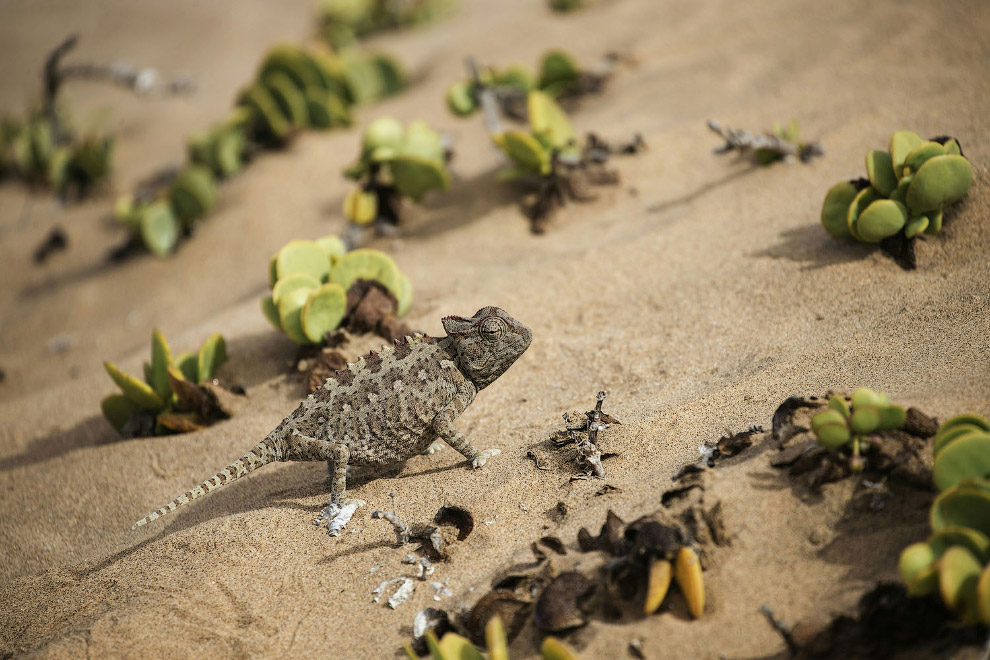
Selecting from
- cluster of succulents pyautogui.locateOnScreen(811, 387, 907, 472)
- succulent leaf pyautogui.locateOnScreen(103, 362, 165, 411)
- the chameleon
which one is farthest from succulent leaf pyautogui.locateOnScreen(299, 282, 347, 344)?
cluster of succulents pyautogui.locateOnScreen(811, 387, 907, 472)

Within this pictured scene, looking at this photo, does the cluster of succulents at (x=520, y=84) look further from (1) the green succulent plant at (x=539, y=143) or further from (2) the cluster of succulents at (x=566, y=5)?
(2) the cluster of succulents at (x=566, y=5)

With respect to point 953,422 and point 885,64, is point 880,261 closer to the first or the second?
point 953,422

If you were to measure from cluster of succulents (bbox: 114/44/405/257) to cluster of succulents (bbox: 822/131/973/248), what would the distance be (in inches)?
235

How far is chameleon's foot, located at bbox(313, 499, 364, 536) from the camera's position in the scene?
352 centimetres

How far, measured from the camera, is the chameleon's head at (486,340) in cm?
375

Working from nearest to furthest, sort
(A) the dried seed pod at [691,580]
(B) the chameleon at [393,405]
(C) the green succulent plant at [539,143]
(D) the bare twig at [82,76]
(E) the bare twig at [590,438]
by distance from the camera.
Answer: (A) the dried seed pod at [691,580], (E) the bare twig at [590,438], (B) the chameleon at [393,405], (C) the green succulent plant at [539,143], (D) the bare twig at [82,76]

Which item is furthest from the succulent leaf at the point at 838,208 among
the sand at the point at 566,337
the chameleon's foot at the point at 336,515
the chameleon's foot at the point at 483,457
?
the chameleon's foot at the point at 336,515

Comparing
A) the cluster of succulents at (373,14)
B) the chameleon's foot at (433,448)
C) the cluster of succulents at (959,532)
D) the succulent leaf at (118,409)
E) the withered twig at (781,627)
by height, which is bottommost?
the chameleon's foot at (433,448)

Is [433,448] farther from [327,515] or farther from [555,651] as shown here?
[555,651]

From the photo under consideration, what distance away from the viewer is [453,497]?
362cm

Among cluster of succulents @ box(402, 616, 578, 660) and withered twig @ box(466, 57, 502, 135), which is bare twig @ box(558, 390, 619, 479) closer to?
cluster of succulents @ box(402, 616, 578, 660)

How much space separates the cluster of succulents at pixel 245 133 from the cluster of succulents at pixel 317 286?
10.3 ft

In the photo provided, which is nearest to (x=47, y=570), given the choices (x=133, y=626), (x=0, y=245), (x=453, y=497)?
(x=133, y=626)

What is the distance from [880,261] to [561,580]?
9.86 ft
